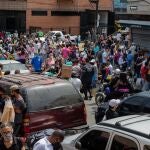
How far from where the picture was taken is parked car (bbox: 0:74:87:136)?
1055 centimetres

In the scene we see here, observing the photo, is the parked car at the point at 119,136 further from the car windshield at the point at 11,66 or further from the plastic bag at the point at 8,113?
the car windshield at the point at 11,66

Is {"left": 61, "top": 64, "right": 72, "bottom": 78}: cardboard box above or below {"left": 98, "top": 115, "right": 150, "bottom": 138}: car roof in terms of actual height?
below

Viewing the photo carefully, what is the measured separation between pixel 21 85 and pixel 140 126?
4.26 meters

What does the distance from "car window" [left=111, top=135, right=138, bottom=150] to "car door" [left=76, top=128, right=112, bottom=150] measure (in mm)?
130

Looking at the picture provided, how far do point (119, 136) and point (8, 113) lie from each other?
11.2 ft

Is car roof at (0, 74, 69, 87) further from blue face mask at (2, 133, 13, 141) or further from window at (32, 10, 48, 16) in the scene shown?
window at (32, 10, 48, 16)

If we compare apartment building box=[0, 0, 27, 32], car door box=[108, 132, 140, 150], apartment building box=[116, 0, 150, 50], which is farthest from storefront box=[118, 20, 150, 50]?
apartment building box=[0, 0, 27, 32]

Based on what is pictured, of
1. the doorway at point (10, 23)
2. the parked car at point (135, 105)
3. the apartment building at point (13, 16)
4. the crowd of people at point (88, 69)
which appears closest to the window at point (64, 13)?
the apartment building at point (13, 16)

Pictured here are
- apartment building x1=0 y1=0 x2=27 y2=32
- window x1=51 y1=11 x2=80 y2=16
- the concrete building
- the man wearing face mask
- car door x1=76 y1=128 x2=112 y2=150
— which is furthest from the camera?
window x1=51 y1=11 x2=80 y2=16

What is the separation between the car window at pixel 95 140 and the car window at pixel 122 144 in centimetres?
17

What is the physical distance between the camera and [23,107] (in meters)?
10.3

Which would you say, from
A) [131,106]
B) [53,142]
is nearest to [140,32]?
[131,106]

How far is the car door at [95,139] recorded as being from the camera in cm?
754

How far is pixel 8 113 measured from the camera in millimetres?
10070
